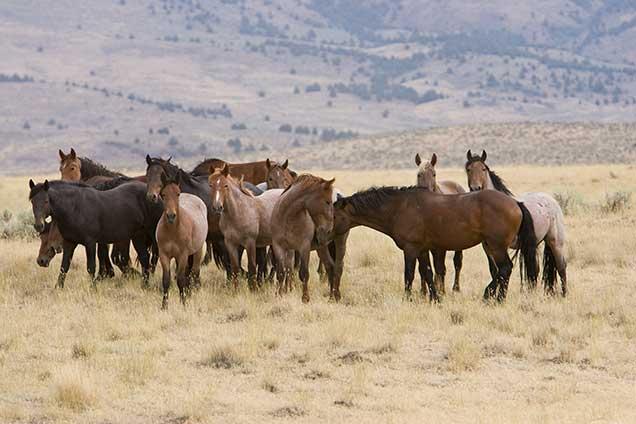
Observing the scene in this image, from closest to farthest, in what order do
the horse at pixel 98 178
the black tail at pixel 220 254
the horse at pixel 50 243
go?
the horse at pixel 50 243 → the black tail at pixel 220 254 → the horse at pixel 98 178

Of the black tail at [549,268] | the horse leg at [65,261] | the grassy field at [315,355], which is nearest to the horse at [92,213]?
the horse leg at [65,261]

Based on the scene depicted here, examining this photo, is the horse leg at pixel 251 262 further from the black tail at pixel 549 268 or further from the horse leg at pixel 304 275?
the black tail at pixel 549 268

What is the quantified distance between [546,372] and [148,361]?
3.58 m

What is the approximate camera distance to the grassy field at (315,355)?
8617mm

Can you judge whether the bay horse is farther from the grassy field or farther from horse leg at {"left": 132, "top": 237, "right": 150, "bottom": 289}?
horse leg at {"left": 132, "top": 237, "right": 150, "bottom": 289}

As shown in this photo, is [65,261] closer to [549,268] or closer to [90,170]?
[90,170]

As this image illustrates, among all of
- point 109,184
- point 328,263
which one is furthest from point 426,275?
point 109,184

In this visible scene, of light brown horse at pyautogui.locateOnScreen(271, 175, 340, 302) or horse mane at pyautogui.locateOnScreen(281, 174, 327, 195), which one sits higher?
horse mane at pyautogui.locateOnScreen(281, 174, 327, 195)

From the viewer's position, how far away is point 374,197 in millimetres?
12688

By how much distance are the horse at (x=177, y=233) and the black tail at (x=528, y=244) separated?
12.3 ft

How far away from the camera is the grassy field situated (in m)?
8.62

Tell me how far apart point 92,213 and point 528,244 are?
5428 millimetres

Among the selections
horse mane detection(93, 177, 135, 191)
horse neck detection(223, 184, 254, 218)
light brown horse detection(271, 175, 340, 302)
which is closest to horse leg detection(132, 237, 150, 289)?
horse mane detection(93, 177, 135, 191)

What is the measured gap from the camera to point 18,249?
1791 centimetres
